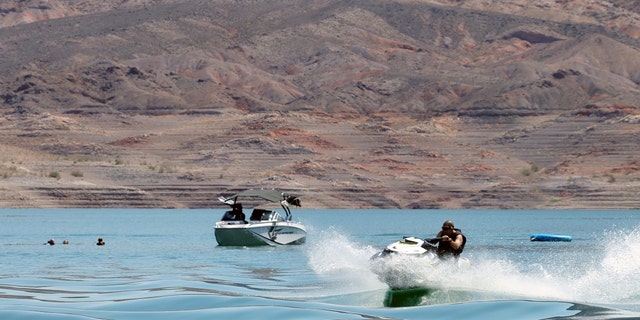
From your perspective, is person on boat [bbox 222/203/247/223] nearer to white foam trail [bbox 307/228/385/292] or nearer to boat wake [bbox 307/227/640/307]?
white foam trail [bbox 307/228/385/292]

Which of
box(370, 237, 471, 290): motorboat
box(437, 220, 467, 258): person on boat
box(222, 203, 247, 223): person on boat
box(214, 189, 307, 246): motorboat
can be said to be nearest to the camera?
box(370, 237, 471, 290): motorboat

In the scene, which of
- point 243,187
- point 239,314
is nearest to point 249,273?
point 239,314

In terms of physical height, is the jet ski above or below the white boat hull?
below

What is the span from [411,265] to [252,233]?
37.8 m

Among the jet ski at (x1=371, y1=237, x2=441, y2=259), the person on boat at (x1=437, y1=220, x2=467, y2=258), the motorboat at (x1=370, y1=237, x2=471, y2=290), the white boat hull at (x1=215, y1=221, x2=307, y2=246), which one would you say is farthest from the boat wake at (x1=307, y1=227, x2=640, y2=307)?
the white boat hull at (x1=215, y1=221, x2=307, y2=246)

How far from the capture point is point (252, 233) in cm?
7512

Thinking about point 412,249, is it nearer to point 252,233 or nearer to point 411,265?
point 411,265

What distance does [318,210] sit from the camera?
190000mm

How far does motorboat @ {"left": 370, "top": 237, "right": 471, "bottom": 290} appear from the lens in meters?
37.9

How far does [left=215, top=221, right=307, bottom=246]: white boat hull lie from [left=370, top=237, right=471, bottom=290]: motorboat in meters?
37.0

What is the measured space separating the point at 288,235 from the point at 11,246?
620 inches

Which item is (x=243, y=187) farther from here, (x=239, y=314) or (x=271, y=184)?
(x=239, y=314)

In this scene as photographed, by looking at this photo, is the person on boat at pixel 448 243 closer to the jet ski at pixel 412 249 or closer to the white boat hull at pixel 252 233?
the jet ski at pixel 412 249

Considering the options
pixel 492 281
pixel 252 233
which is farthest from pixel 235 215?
pixel 492 281
